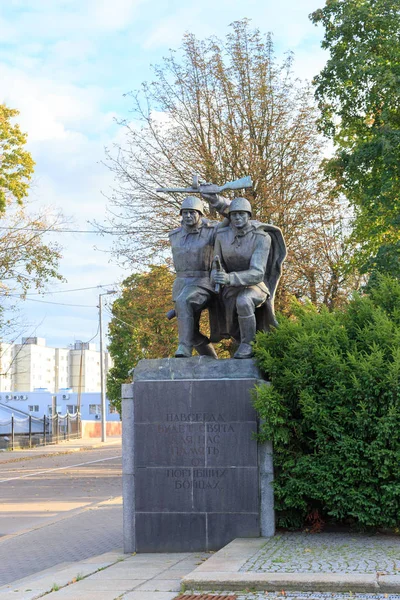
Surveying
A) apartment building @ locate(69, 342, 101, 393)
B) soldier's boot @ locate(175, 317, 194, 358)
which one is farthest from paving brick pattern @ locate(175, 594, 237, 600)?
apartment building @ locate(69, 342, 101, 393)

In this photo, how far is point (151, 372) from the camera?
9.43 meters

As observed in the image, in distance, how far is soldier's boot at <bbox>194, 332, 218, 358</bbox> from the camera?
33.4 feet

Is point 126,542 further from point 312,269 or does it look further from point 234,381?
point 312,269

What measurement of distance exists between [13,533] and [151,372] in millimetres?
4946

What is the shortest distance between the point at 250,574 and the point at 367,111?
20920 mm

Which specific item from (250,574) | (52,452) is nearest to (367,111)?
(250,574)

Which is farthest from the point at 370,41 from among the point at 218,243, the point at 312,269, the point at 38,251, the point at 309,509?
the point at 309,509

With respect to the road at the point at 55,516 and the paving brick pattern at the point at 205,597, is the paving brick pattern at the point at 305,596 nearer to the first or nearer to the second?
the paving brick pattern at the point at 205,597

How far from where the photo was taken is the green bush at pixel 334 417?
8258mm

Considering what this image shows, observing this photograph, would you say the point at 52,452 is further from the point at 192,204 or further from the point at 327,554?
the point at 327,554

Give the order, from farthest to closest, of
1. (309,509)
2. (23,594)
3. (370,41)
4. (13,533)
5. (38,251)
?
(38,251) → (370,41) → (13,533) → (309,509) → (23,594)

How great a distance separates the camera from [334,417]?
27.9ft

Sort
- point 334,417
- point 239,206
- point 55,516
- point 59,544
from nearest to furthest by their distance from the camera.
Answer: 1. point 334,417
2. point 239,206
3. point 59,544
4. point 55,516

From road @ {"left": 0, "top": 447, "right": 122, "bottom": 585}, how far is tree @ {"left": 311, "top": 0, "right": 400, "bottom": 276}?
9.37m
